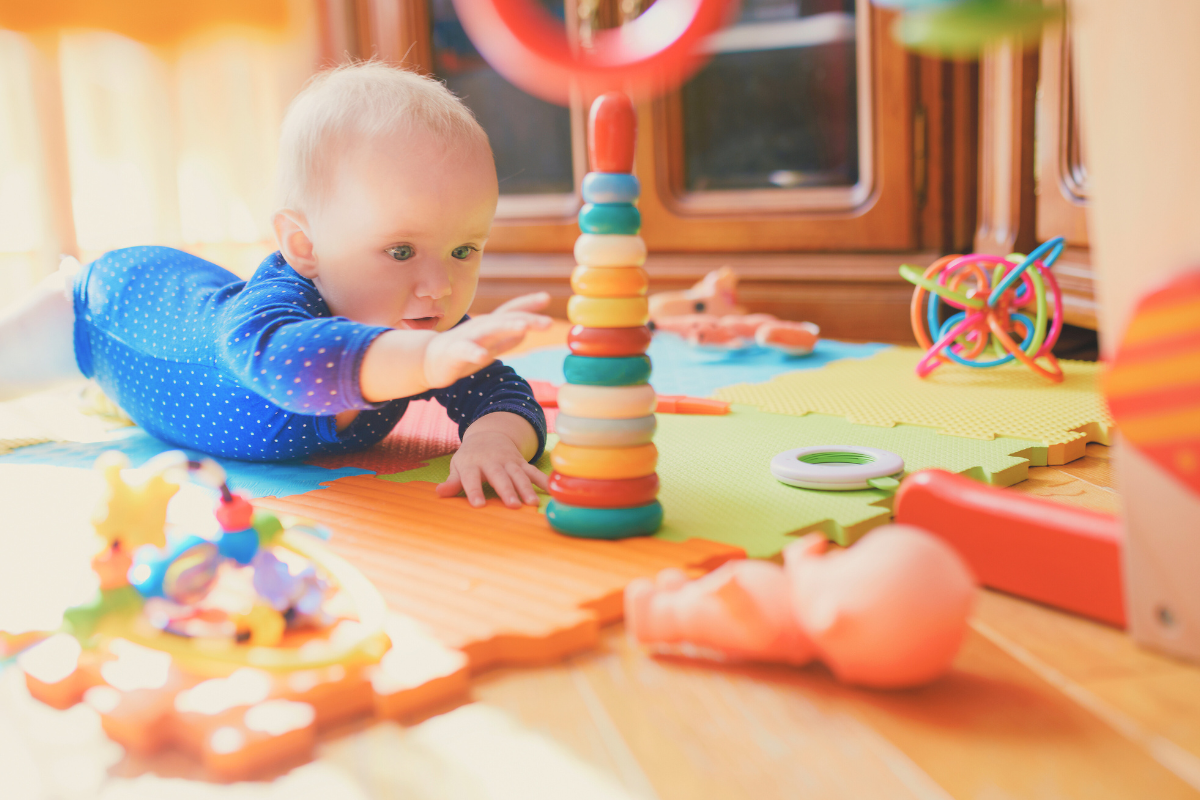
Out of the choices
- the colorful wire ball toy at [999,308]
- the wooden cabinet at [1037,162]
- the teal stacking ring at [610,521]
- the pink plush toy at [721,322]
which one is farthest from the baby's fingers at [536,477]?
the wooden cabinet at [1037,162]

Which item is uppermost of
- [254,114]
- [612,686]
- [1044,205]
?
[254,114]

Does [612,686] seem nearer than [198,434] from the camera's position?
Yes

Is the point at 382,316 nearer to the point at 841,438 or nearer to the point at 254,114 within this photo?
the point at 841,438

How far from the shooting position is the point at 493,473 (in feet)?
2.59

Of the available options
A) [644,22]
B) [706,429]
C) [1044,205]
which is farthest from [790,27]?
[644,22]

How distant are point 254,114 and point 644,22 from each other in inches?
72.6

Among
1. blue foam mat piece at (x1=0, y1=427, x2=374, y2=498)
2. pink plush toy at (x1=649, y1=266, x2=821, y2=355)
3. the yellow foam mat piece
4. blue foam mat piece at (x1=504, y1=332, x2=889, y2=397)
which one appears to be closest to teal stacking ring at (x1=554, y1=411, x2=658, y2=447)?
blue foam mat piece at (x1=0, y1=427, x2=374, y2=498)

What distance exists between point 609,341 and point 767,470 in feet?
0.86

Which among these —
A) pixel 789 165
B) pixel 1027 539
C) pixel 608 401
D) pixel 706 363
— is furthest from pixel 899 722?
pixel 789 165

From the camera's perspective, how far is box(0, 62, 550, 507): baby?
736mm

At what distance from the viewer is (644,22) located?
1.86 ft

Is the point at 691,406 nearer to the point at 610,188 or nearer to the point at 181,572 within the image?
the point at 610,188

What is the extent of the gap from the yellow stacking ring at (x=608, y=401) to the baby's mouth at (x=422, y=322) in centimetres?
29

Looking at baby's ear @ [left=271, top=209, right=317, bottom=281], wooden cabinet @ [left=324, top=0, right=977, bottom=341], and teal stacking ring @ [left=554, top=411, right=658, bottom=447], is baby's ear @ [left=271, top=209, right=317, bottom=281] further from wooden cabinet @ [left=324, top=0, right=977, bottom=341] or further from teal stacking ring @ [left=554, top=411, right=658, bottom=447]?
wooden cabinet @ [left=324, top=0, right=977, bottom=341]
